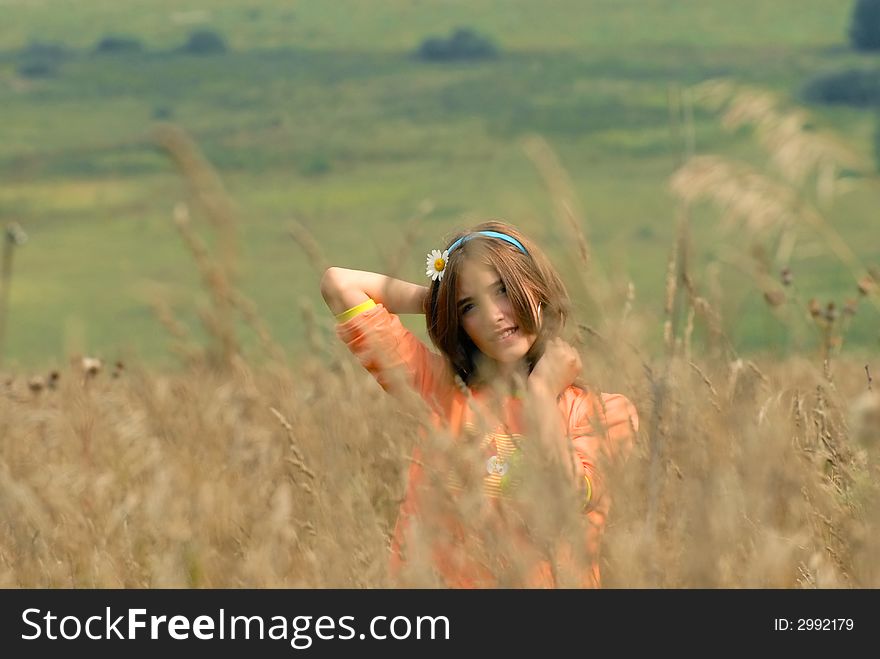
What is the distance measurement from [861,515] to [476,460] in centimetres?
75

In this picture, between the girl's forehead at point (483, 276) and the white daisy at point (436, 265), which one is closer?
the girl's forehead at point (483, 276)

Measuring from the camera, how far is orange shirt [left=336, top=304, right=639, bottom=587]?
167cm

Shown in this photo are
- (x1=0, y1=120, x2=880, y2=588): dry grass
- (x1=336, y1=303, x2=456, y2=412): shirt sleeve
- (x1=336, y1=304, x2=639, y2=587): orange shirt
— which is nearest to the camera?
(x1=0, y1=120, x2=880, y2=588): dry grass

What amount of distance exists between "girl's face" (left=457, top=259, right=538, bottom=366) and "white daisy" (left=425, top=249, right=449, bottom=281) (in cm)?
7

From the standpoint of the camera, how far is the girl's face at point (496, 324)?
Result: 7.41 ft

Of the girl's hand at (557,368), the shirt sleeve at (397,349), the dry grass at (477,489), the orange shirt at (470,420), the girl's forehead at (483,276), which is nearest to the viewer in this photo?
the dry grass at (477,489)

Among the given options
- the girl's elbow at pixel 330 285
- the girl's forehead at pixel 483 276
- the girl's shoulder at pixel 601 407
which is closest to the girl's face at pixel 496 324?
the girl's forehead at pixel 483 276

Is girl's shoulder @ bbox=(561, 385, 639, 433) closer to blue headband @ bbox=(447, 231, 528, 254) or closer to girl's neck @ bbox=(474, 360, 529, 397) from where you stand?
girl's neck @ bbox=(474, 360, 529, 397)

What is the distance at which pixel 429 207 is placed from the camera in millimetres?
3336

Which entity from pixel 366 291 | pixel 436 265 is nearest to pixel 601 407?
pixel 436 265

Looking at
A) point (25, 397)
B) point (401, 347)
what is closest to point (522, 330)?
point (401, 347)

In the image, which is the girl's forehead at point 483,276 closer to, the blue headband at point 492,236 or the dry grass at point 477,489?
the blue headband at point 492,236

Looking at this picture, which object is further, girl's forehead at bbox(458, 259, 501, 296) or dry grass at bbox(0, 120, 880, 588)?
girl's forehead at bbox(458, 259, 501, 296)

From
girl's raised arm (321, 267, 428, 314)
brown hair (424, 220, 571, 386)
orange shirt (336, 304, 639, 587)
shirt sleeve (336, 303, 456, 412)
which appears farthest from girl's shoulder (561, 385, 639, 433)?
girl's raised arm (321, 267, 428, 314)
